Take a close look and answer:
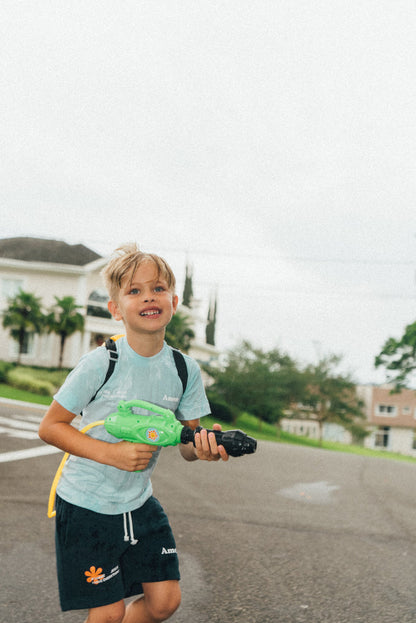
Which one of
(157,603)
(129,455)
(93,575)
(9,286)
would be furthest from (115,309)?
(9,286)

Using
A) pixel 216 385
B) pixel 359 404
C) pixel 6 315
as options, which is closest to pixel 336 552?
pixel 6 315

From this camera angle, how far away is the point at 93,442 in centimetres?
226

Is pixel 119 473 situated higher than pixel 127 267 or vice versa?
pixel 127 267

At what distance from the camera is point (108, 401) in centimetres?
237

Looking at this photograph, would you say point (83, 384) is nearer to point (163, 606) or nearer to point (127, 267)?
point (127, 267)

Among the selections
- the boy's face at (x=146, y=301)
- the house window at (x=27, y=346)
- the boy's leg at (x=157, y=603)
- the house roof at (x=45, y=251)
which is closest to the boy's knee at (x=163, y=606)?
the boy's leg at (x=157, y=603)

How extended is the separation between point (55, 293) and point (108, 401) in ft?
109

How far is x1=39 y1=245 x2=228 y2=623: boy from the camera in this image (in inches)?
89.7

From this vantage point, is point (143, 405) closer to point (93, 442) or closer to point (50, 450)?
point (93, 442)

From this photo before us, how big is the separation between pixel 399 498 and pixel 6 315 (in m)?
27.0

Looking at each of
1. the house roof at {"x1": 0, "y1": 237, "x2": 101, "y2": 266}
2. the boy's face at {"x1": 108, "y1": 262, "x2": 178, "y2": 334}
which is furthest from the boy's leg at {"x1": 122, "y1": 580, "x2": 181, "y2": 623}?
the house roof at {"x1": 0, "y1": 237, "x2": 101, "y2": 266}

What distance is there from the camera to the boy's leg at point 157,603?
244 cm

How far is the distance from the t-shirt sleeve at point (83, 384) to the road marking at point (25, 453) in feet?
22.0

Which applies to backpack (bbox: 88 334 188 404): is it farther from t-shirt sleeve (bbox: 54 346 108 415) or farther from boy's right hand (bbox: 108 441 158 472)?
boy's right hand (bbox: 108 441 158 472)
